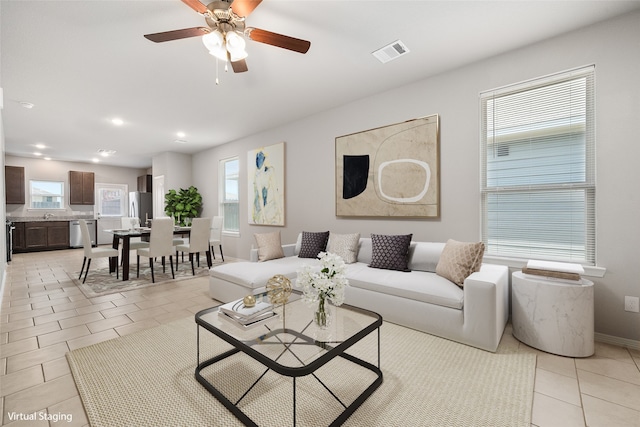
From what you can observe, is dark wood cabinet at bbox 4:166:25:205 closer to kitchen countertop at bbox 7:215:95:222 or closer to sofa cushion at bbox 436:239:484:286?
kitchen countertop at bbox 7:215:95:222

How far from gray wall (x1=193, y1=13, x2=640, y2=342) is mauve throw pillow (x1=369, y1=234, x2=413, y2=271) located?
38 centimetres

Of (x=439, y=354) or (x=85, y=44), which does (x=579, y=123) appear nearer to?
(x=439, y=354)

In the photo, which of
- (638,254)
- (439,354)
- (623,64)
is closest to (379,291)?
(439,354)

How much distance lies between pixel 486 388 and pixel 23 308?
182 inches

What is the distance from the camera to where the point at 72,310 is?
3.12 metres

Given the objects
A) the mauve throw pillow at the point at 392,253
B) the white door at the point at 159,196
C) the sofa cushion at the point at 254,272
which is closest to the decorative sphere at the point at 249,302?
the sofa cushion at the point at 254,272

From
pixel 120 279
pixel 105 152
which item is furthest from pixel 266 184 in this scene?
pixel 105 152

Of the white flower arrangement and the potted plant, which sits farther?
the potted plant

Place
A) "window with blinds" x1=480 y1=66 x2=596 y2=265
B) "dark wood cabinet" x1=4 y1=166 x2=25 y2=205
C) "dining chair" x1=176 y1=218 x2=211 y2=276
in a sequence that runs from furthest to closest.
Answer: "dark wood cabinet" x1=4 y1=166 x2=25 y2=205
"dining chair" x1=176 y1=218 x2=211 y2=276
"window with blinds" x1=480 y1=66 x2=596 y2=265

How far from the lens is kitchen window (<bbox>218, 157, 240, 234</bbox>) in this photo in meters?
6.34

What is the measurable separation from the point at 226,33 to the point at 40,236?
29.8ft

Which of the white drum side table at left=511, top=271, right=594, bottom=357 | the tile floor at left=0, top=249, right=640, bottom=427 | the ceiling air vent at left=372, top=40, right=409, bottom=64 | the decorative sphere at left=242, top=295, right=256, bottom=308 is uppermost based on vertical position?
the ceiling air vent at left=372, top=40, right=409, bottom=64

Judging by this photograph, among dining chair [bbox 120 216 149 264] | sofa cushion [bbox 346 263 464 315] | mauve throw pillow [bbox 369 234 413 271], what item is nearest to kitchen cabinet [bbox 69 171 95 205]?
dining chair [bbox 120 216 149 264]

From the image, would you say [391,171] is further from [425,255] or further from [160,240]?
[160,240]
